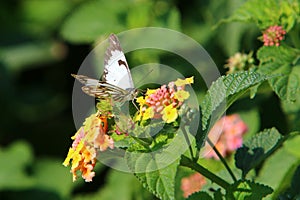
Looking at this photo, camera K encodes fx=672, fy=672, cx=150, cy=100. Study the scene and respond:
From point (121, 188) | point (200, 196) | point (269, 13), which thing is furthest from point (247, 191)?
point (121, 188)

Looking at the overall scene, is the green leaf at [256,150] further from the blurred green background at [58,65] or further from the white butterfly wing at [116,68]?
the blurred green background at [58,65]

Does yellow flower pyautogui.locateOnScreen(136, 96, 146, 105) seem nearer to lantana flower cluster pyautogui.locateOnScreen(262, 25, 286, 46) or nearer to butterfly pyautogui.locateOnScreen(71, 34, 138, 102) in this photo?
butterfly pyautogui.locateOnScreen(71, 34, 138, 102)

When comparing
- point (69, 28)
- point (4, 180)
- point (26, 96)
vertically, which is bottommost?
point (4, 180)

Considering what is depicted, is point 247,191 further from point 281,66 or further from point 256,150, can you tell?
point 281,66

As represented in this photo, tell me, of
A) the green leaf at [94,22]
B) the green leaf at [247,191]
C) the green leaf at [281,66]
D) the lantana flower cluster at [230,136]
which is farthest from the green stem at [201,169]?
the green leaf at [94,22]

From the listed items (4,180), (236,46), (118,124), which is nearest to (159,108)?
(118,124)

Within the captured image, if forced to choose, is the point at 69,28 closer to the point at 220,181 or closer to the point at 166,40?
the point at 166,40
